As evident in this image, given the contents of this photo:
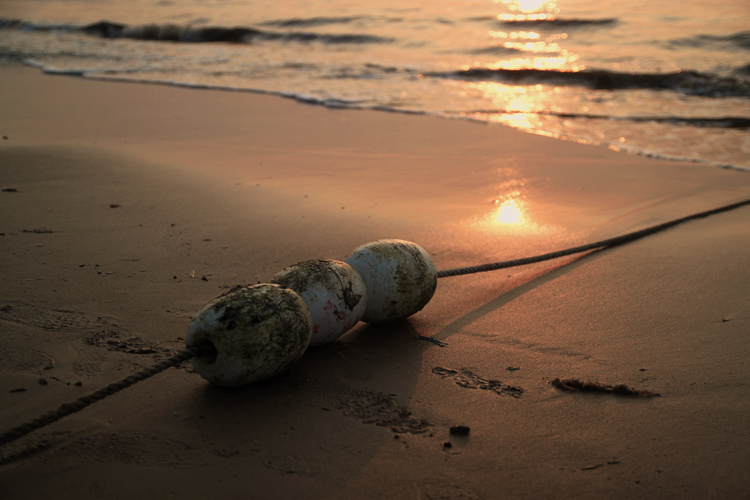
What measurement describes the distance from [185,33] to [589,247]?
1623cm

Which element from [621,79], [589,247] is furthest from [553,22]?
[589,247]

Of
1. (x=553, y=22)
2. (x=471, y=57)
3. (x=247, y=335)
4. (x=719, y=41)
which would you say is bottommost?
(x=247, y=335)

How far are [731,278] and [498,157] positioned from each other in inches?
117

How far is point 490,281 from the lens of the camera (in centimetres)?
351

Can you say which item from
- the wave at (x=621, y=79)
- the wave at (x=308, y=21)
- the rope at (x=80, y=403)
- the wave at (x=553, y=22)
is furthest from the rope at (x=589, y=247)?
the wave at (x=308, y=21)

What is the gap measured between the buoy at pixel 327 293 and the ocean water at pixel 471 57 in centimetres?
493

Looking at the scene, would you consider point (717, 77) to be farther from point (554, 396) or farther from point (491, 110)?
point (554, 396)

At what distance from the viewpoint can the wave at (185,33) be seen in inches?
649

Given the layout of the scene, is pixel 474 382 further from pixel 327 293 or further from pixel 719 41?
pixel 719 41

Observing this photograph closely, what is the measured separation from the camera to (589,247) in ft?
12.6

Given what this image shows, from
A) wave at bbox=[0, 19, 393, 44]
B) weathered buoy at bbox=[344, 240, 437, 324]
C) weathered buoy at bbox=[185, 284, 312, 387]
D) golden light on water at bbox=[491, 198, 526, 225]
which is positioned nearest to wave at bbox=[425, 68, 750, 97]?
wave at bbox=[0, 19, 393, 44]

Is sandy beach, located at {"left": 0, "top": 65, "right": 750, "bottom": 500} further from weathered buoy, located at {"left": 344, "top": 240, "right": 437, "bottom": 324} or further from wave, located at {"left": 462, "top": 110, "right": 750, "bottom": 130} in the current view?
wave, located at {"left": 462, "top": 110, "right": 750, "bottom": 130}

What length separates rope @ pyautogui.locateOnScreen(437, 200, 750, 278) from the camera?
3.23 metres

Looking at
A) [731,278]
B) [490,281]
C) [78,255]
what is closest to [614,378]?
[490,281]
